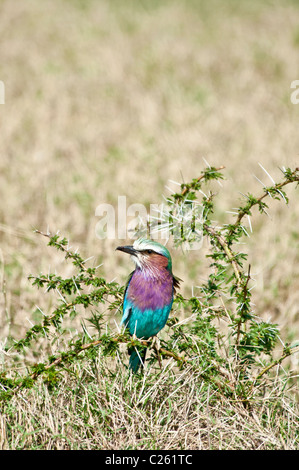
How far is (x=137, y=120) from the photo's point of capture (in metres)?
8.72

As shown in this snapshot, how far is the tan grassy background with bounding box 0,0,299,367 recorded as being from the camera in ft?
17.4

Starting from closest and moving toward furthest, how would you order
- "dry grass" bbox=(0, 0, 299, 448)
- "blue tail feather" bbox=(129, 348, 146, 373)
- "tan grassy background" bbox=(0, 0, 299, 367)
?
"dry grass" bbox=(0, 0, 299, 448) < "blue tail feather" bbox=(129, 348, 146, 373) < "tan grassy background" bbox=(0, 0, 299, 367)

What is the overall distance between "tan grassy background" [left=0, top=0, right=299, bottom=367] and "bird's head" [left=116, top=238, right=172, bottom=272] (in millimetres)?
741

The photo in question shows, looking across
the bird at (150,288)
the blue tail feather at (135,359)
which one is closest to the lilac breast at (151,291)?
the bird at (150,288)

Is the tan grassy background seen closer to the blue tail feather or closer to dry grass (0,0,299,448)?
dry grass (0,0,299,448)

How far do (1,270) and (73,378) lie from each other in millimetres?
1979

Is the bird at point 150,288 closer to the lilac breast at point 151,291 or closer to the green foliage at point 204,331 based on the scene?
the lilac breast at point 151,291

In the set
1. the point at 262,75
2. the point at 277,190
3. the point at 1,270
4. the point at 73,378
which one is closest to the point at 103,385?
the point at 73,378

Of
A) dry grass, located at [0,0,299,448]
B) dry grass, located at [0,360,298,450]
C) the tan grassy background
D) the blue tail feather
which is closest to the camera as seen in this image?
dry grass, located at [0,360,298,450]

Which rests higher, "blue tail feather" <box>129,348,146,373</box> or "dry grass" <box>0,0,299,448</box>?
"dry grass" <box>0,0,299,448</box>

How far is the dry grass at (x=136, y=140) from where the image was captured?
280 centimetres

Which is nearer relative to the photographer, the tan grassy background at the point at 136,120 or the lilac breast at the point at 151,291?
the lilac breast at the point at 151,291

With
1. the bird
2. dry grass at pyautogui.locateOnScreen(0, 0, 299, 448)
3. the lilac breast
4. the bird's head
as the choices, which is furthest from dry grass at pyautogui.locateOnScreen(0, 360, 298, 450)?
the bird's head

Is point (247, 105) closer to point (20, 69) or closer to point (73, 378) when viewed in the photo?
point (20, 69)
